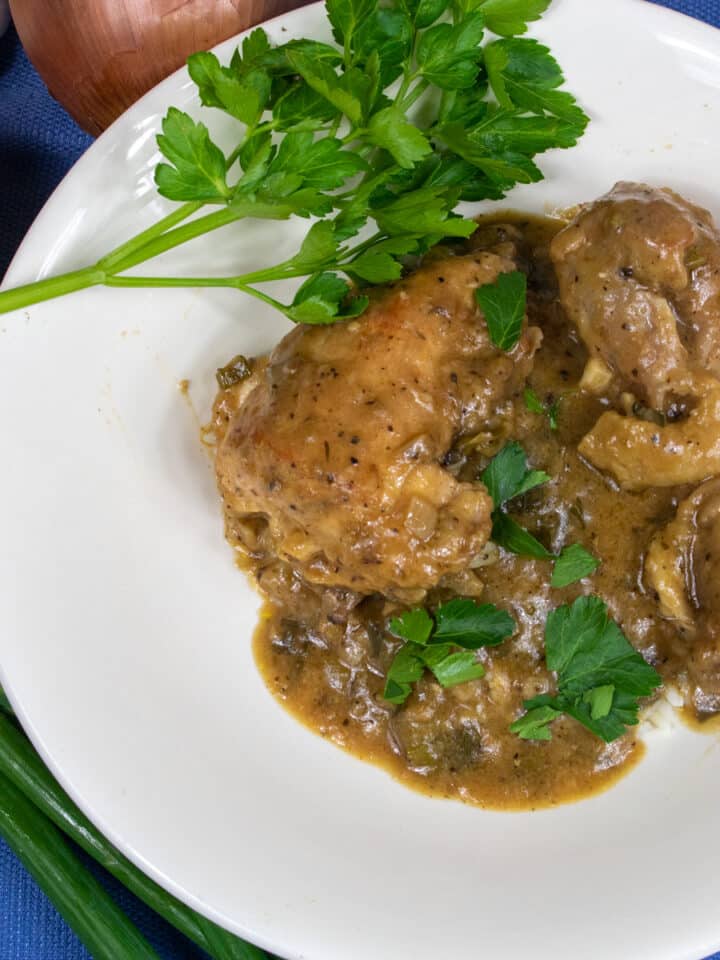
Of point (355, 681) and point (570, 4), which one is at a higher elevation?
point (570, 4)

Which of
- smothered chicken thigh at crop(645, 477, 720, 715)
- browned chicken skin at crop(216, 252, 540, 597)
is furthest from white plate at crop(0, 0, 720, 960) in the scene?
browned chicken skin at crop(216, 252, 540, 597)

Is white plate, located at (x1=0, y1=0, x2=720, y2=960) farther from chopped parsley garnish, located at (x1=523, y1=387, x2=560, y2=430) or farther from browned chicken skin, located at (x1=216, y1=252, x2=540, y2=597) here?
chopped parsley garnish, located at (x1=523, y1=387, x2=560, y2=430)

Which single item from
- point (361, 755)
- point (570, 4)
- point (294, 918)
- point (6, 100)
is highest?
point (570, 4)

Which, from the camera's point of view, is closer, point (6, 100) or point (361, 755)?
point (361, 755)

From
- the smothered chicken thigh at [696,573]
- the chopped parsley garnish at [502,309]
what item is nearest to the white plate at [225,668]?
the smothered chicken thigh at [696,573]

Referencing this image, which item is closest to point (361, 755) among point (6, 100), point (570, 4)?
point (570, 4)

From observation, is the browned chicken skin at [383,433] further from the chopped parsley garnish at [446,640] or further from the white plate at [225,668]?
the white plate at [225,668]

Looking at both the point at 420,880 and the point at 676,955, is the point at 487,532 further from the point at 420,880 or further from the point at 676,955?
the point at 676,955

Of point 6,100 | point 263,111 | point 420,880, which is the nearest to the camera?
point 263,111
